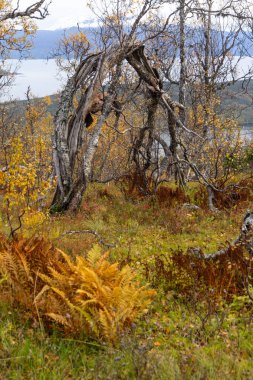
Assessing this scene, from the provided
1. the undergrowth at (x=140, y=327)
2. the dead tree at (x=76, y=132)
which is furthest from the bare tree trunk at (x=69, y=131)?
the undergrowth at (x=140, y=327)

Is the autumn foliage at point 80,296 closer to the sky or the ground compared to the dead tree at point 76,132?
closer to the ground

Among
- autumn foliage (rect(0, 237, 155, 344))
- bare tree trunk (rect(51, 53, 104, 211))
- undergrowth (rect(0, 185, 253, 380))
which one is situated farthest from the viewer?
bare tree trunk (rect(51, 53, 104, 211))

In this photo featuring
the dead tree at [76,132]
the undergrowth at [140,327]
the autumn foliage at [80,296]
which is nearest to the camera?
the undergrowth at [140,327]

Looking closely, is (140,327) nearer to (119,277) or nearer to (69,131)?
(119,277)

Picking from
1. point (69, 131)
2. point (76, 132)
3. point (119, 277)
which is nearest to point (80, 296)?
point (119, 277)

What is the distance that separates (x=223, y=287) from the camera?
4891 millimetres

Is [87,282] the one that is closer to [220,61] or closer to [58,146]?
[58,146]

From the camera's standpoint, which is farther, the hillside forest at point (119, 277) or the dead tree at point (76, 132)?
the dead tree at point (76, 132)

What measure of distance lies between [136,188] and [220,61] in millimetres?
14799

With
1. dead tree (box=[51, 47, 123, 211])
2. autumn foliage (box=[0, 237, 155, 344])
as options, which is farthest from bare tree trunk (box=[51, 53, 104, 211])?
autumn foliage (box=[0, 237, 155, 344])

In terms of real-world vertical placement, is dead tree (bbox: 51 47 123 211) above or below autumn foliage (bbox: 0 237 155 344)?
above

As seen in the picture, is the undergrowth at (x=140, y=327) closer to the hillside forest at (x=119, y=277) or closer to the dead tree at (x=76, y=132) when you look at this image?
the hillside forest at (x=119, y=277)

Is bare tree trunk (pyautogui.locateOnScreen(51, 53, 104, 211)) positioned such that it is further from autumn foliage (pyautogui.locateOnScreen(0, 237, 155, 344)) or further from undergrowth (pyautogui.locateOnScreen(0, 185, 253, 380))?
autumn foliage (pyautogui.locateOnScreen(0, 237, 155, 344))

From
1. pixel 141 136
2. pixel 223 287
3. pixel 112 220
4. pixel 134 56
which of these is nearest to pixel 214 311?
pixel 223 287
